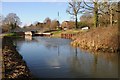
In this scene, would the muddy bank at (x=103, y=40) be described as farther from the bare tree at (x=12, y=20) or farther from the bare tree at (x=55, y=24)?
the bare tree at (x=55, y=24)

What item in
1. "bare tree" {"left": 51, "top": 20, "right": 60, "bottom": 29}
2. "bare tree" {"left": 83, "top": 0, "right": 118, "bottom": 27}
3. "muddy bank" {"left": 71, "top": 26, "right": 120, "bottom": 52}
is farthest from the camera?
"bare tree" {"left": 51, "top": 20, "right": 60, "bottom": 29}

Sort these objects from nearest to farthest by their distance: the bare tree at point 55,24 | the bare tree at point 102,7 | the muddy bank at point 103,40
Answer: the muddy bank at point 103,40
the bare tree at point 102,7
the bare tree at point 55,24

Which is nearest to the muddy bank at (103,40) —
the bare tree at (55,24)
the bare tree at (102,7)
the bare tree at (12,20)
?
the bare tree at (102,7)

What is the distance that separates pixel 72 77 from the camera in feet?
39.0

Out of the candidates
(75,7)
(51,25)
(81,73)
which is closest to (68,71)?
(81,73)

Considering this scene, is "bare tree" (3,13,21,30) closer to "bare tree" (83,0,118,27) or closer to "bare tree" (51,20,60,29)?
"bare tree" (51,20,60,29)

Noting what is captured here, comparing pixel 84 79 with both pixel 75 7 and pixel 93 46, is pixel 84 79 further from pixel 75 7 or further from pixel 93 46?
pixel 75 7

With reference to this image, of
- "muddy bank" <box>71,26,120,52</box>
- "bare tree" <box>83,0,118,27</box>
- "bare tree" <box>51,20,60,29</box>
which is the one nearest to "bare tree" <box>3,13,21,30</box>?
"bare tree" <box>51,20,60,29</box>

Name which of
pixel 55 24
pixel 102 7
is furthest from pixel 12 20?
Result: pixel 102 7

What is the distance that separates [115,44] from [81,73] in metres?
9.97

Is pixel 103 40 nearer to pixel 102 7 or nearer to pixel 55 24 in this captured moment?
pixel 102 7

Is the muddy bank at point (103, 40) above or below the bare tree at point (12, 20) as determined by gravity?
below

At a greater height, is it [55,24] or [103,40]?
[55,24]

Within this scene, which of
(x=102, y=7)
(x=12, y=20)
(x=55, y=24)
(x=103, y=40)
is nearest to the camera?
(x=103, y=40)
